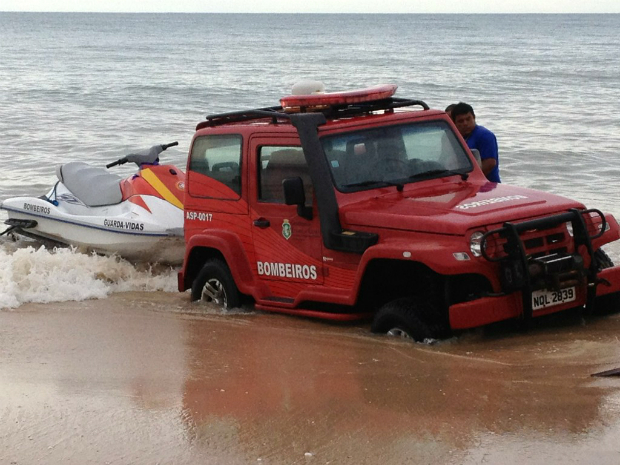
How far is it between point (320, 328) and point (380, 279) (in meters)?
0.68

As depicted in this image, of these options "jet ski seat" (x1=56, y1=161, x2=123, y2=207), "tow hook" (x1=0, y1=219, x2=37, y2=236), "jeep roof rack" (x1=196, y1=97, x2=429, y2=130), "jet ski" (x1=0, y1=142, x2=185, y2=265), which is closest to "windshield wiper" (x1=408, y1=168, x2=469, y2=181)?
"jeep roof rack" (x1=196, y1=97, x2=429, y2=130)

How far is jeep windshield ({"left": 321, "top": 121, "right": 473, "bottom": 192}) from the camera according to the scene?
23.9 feet

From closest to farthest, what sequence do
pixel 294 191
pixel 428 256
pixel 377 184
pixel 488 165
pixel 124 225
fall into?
pixel 428 256, pixel 294 191, pixel 377 184, pixel 488 165, pixel 124 225

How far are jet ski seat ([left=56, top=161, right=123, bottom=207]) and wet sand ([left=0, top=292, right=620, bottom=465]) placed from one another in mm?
3480

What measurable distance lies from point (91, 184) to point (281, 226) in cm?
445

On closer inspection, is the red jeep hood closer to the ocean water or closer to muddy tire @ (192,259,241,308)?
muddy tire @ (192,259,241,308)

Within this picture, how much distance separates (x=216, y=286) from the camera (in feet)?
27.5

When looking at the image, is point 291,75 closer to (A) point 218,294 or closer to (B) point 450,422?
(A) point 218,294

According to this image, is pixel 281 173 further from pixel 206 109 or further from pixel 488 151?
pixel 206 109

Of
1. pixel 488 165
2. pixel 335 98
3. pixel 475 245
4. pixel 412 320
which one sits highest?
pixel 335 98

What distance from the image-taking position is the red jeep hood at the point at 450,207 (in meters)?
6.47

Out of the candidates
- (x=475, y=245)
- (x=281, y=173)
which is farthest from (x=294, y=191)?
(x=475, y=245)

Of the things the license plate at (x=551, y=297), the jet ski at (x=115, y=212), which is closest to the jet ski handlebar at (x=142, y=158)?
the jet ski at (x=115, y=212)

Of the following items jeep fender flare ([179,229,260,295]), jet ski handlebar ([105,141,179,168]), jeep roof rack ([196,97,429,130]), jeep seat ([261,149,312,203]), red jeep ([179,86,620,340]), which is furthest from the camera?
jet ski handlebar ([105,141,179,168])
